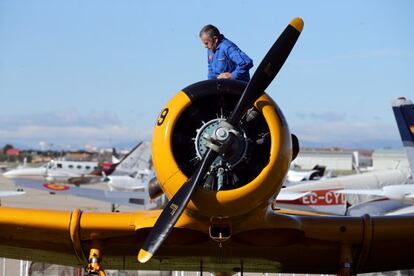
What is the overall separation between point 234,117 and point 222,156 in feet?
1.21

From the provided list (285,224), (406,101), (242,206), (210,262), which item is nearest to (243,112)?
(242,206)

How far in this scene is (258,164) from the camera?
6.77m

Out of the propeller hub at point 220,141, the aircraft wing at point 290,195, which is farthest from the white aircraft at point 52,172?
the propeller hub at point 220,141

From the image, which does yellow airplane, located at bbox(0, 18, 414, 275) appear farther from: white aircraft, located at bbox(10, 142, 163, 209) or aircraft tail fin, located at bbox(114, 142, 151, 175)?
aircraft tail fin, located at bbox(114, 142, 151, 175)

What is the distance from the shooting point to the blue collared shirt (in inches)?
297

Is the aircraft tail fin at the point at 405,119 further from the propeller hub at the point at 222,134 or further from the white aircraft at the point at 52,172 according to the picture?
the white aircraft at the point at 52,172

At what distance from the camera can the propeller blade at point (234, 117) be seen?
6566 mm

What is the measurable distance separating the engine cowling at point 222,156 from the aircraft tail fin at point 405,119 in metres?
10.3

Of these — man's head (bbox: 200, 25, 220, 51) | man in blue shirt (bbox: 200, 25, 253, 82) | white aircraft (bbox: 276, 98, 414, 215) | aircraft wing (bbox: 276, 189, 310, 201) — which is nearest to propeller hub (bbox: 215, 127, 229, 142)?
man in blue shirt (bbox: 200, 25, 253, 82)

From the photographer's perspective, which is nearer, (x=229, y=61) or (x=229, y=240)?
(x=229, y=240)

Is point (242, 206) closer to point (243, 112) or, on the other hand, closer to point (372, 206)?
point (243, 112)

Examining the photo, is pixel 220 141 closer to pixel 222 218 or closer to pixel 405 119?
pixel 222 218

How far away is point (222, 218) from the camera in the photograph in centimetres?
684

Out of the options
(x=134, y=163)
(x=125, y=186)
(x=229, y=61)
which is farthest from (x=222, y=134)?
(x=134, y=163)
